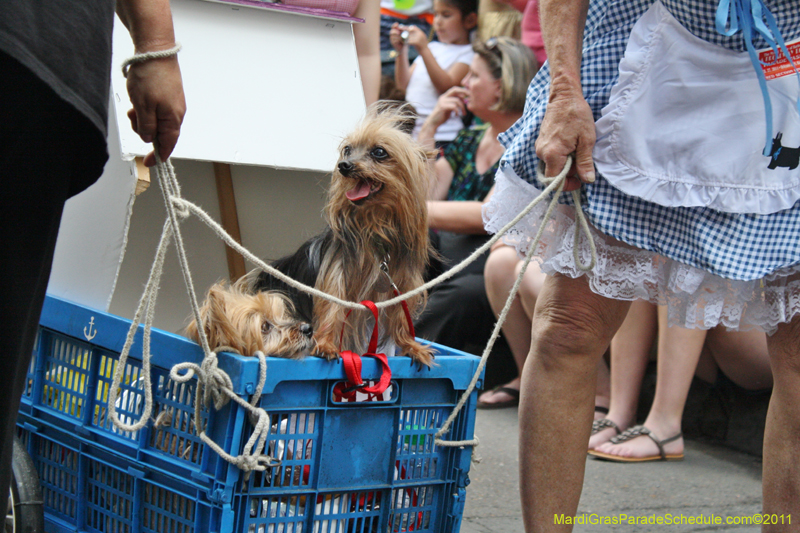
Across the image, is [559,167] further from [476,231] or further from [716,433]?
Result: [716,433]

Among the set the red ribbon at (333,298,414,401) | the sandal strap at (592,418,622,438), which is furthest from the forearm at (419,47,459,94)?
the red ribbon at (333,298,414,401)

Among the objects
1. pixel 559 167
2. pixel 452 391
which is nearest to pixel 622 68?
pixel 559 167

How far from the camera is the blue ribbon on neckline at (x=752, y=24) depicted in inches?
58.5

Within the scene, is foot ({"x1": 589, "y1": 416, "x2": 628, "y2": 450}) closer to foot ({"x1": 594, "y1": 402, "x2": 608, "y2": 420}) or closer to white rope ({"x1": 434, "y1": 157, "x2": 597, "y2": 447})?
foot ({"x1": 594, "y1": 402, "x2": 608, "y2": 420})

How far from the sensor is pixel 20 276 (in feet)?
3.06

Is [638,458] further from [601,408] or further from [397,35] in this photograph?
[397,35]

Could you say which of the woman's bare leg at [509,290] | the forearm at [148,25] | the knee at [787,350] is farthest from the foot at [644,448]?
the forearm at [148,25]

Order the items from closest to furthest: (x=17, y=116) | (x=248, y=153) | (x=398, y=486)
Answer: (x=17, y=116) → (x=398, y=486) → (x=248, y=153)

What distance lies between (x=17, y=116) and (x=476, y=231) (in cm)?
290

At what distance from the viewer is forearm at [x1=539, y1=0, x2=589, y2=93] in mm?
1569

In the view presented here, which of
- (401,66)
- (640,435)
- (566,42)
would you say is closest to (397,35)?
(401,66)

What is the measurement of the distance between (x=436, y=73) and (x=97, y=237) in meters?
2.94

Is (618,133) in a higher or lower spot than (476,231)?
higher

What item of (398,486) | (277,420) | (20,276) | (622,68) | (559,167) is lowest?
(398,486)
